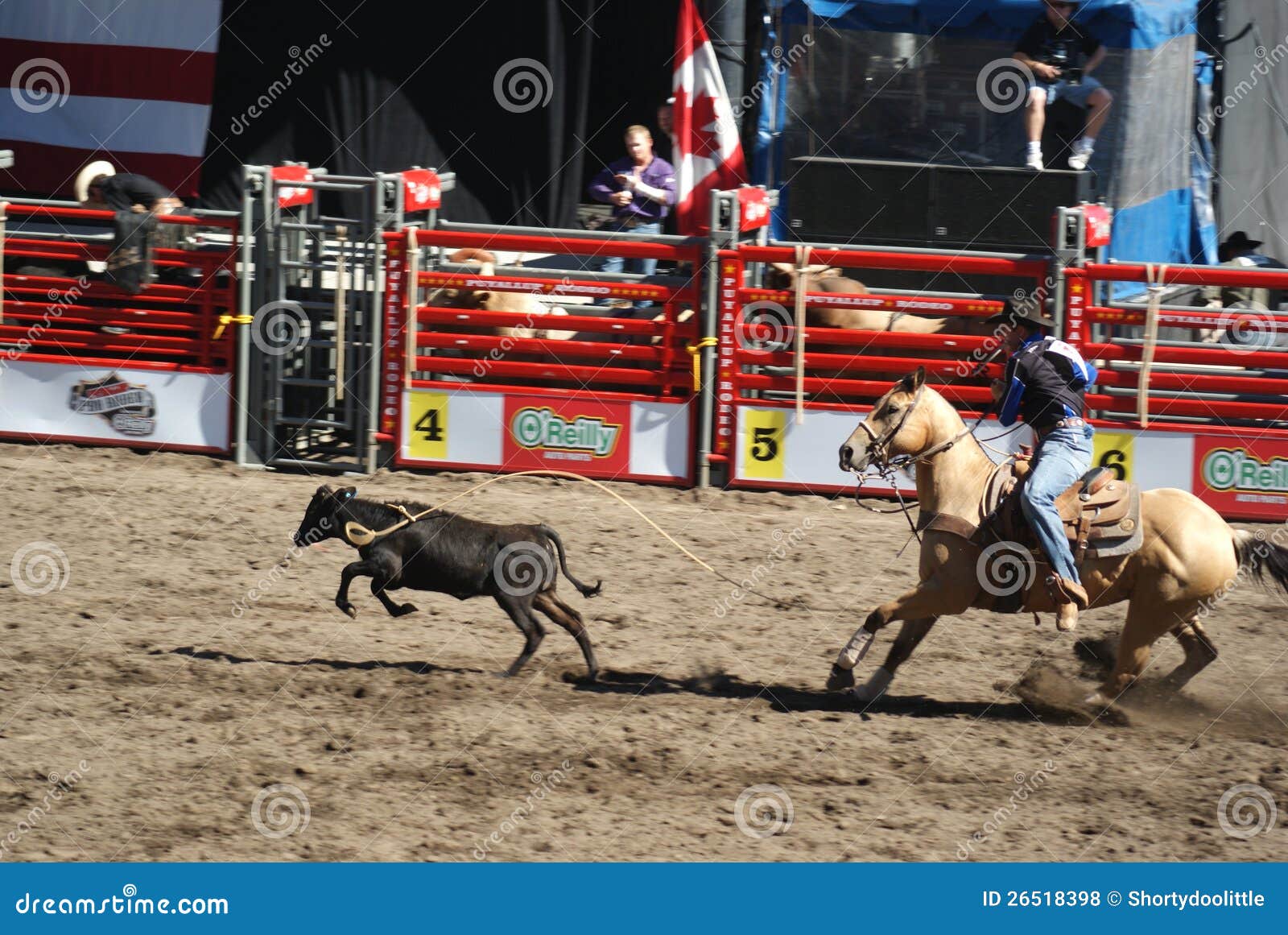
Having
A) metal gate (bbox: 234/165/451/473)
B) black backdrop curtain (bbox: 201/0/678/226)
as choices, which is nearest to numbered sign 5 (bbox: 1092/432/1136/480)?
metal gate (bbox: 234/165/451/473)

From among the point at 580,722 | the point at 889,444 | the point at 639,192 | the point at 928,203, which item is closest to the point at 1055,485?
the point at 889,444

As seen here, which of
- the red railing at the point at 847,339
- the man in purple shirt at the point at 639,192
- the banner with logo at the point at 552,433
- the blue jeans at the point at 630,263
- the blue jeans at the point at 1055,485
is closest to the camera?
the blue jeans at the point at 1055,485

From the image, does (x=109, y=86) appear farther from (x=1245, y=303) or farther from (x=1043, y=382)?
(x=1043, y=382)

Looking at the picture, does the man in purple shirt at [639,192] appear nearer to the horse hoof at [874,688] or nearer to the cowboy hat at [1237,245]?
the cowboy hat at [1237,245]

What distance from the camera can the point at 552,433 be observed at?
39.1 ft

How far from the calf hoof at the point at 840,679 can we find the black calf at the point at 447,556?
1211 mm

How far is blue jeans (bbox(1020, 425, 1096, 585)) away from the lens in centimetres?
746

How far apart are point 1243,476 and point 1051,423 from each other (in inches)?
166

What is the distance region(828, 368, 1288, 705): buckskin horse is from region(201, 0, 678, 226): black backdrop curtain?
27.5 ft

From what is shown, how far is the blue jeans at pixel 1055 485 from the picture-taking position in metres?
7.46

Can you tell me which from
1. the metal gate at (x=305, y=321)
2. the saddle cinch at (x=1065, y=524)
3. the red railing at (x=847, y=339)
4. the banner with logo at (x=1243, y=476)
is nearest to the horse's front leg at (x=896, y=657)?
the saddle cinch at (x=1065, y=524)

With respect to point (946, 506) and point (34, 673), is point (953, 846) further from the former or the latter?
point (34, 673)

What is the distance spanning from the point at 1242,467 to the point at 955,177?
3159 millimetres

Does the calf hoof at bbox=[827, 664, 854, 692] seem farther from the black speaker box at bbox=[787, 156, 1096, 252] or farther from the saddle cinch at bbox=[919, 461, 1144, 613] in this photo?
the black speaker box at bbox=[787, 156, 1096, 252]
